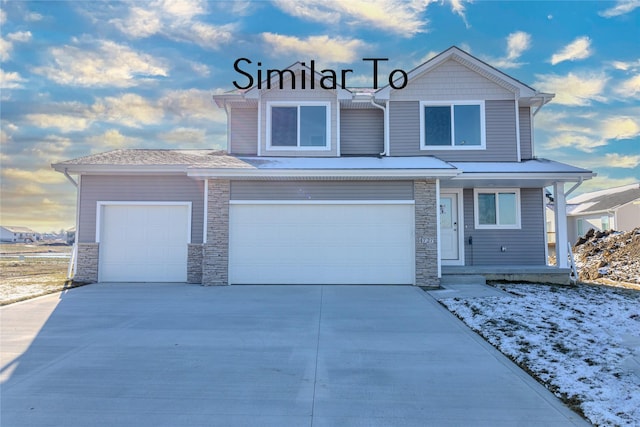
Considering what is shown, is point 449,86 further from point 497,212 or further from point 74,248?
point 74,248

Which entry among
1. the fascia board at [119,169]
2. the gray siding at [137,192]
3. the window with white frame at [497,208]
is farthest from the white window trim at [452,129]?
the fascia board at [119,169]

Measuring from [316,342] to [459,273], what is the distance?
6.13 metres

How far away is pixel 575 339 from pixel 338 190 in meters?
5.96

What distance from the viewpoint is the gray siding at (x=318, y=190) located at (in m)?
9.59

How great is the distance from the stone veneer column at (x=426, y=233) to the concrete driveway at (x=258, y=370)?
7.92 ft

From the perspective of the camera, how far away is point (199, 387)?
3.59 metres

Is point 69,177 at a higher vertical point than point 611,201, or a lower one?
lower

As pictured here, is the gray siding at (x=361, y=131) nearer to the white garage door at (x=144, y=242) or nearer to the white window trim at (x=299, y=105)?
the white window trim at (x=299, y=105)

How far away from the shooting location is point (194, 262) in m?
10.2

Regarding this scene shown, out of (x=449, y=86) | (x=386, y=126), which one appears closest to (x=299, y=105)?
(x=386, y=126)

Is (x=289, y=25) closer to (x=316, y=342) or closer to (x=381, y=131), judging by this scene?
(x=381, y=131)

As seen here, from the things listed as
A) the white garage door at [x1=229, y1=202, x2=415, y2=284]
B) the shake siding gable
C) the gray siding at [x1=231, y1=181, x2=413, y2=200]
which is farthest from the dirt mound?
the gray siding at [x1=231, y1=181, x2=413, y2=200]

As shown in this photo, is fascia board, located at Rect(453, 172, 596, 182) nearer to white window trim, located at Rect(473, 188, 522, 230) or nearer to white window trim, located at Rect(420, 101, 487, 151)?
white window trim, located at Rect(473, 188, 522, 230)

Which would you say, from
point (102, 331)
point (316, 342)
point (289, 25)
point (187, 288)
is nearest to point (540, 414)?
point (316, 342)
